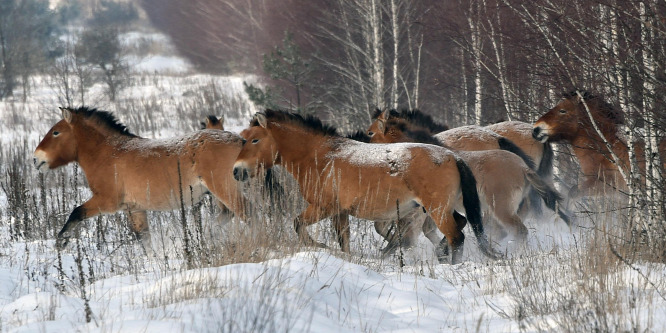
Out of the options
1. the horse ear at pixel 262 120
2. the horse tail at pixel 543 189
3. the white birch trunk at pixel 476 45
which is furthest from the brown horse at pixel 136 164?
the white birch trunk at pixel 476 45

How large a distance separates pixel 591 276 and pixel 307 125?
419 cm

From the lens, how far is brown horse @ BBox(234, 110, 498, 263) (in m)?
7.44

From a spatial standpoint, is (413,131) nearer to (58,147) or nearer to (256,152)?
(256,152)

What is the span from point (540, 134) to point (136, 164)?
228 inches

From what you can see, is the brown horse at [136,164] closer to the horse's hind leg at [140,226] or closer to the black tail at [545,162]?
the horse's hind leg at [140,226]

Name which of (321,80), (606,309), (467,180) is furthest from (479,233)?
(321,80)

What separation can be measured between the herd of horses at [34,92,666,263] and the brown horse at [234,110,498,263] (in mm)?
12

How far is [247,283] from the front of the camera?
490 cm

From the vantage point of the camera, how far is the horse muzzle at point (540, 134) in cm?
995

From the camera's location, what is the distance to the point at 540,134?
392 inches

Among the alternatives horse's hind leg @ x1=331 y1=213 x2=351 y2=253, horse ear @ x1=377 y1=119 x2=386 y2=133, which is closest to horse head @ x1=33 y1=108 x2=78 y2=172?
horse's hind leg @ x1=331 y1=213 x2=351 y2=253

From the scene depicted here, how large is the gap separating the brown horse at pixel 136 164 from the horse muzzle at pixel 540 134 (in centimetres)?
434

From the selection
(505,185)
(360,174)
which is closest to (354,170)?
(360,174)

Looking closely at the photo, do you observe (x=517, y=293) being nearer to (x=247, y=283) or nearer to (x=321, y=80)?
(x=247, y=283)
